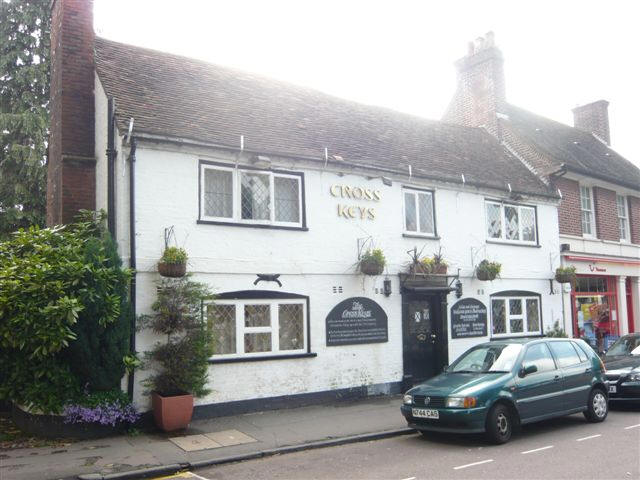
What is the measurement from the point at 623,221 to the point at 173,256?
1765 cm

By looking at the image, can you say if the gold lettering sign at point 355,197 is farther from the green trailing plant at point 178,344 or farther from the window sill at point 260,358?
the green trailing plant at point 178,344

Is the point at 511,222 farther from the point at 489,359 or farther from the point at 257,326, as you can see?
the point at 257,326

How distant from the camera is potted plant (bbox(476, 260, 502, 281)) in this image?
1473 centimetres

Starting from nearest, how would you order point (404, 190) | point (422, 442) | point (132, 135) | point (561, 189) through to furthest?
point (422, 442)
point (132, 135)
point (404, 190)
point (561, 189)

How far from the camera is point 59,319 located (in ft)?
27.8

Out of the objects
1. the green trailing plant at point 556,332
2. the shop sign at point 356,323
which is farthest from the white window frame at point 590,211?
the shop sign at point 356,323

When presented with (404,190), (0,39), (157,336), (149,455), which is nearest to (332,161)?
(404,190)

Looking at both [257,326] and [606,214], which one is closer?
[257,326]

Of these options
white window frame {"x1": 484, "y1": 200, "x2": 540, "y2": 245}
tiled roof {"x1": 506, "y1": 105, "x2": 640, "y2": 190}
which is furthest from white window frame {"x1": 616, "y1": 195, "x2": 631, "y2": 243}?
white window frame {"x1": 484, "y1": 200, "x2": 540, "y2": 245}

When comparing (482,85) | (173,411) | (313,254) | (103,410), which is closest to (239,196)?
(313,254)

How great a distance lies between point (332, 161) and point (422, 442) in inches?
241

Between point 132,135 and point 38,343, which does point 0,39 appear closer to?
point 132,135

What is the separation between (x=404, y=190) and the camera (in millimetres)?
14211

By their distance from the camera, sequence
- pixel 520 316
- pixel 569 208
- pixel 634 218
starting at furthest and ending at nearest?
pixel 634 218
pixel 569 208
pixel 520 316
